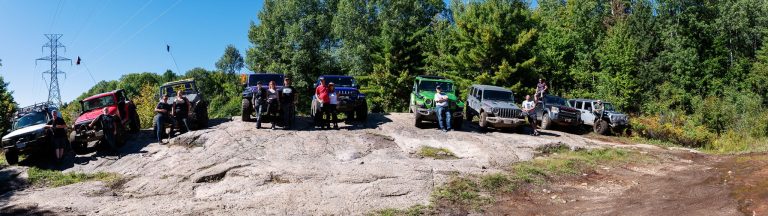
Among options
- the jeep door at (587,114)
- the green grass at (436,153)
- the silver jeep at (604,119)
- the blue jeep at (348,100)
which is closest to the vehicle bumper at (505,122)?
the green grass at (436,153)

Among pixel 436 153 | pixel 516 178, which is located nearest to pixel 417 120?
pixel 436 153

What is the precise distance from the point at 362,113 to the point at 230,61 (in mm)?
53631

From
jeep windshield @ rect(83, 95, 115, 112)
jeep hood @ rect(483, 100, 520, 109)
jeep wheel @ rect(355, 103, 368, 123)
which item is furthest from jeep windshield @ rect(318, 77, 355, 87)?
jeep windshield @ rect(83, 95, 115, 112)

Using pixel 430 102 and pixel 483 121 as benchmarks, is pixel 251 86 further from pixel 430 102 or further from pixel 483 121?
pixel 483 121

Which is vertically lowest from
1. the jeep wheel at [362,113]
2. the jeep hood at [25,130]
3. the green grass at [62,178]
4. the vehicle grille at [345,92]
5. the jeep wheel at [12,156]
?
the green grass at [62,178]

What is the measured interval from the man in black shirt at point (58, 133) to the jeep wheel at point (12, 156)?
3.40 ft

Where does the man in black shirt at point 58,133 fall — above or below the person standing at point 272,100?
below

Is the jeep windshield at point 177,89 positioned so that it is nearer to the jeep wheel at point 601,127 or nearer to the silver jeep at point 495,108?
the silver jeep at point 495,108

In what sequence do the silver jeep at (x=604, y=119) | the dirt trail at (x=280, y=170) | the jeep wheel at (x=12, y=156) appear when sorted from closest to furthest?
1. the dirt trail at (x=280, y=170)
2. the jeep wheel at (x=12, y=156)
3. the silver jeep at (x=604, y=119)

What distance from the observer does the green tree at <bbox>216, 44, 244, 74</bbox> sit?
66.7 m

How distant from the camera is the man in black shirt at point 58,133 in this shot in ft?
45.1

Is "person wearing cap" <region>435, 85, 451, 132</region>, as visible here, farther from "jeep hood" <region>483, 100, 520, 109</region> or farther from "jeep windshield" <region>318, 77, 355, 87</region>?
"jeep windshield" <region>318, 77, 355, 87</region>

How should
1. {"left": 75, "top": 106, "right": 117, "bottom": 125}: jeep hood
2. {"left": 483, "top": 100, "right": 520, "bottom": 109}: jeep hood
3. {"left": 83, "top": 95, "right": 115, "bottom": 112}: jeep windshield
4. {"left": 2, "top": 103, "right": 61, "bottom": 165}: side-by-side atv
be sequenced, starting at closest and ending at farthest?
{"left": 2, "top": 103, "right": 61, "bottom": 165}: side-by-side atv, {"left": 75, "top": 106, "right": 117, "bottom": 125}: jeep hood, {"left": 83, "top": 95, "right": 115, "bottom": 112}: jeep windshield, {"left": 483, "top": 100, "right": 520, "bottom": 109}: jeep hood

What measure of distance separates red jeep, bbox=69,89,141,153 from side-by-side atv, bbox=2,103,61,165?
2.45 feet
